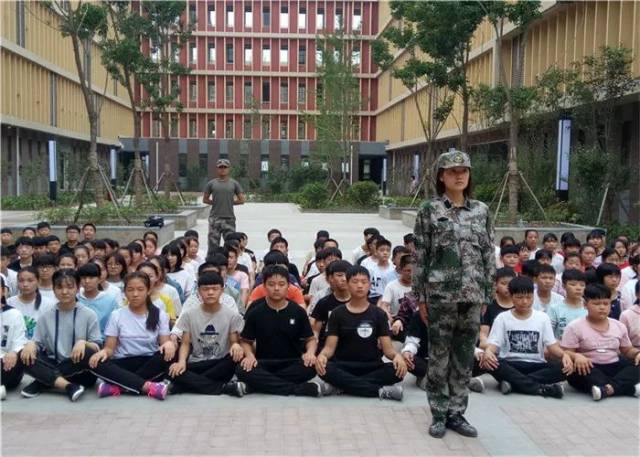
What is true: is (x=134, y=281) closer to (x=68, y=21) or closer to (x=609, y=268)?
(x=609, y=268)

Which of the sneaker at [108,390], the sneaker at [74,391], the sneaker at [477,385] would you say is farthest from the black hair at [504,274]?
the sneaker at [74,391]

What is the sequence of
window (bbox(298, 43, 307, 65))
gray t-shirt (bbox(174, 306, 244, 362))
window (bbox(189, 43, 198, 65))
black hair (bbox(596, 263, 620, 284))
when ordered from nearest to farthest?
gray t-shirt (bbox(174, 306, 244, 362)), black hair (bbox(596, 263, 620, 284)), window (bbox(189, 43, 198, 65)), window (bbox(298, 43, 307, 65))

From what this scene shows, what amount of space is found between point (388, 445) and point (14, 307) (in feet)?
11.6

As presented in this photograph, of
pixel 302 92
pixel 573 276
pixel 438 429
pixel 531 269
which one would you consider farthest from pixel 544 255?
pixel 302 92

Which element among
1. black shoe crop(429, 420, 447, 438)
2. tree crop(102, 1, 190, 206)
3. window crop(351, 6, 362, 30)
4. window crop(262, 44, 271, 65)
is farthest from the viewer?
window crop(262, 44, 271, 65)

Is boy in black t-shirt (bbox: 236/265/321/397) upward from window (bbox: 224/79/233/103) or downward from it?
downward

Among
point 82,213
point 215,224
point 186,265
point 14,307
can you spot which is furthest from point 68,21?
point 14,307

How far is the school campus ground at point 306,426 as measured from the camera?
4859mm

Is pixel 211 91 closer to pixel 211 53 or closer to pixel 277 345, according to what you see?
pixel 211 53

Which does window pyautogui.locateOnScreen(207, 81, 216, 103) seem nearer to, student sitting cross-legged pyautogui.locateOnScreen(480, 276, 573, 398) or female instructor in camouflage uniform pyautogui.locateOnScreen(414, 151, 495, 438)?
student sitting cross-legged pyautogui.locateOnScreen(480, 276, 573, 398)

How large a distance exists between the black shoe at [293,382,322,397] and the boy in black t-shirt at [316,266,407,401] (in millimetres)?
70

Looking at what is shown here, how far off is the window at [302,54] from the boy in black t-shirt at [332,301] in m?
55.4

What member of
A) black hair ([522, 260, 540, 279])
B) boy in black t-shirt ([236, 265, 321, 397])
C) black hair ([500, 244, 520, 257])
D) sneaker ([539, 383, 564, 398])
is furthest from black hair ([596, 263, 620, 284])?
boy in black t-shirt ([236, 265, 321, 397])

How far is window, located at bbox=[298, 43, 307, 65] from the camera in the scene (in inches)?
2377
